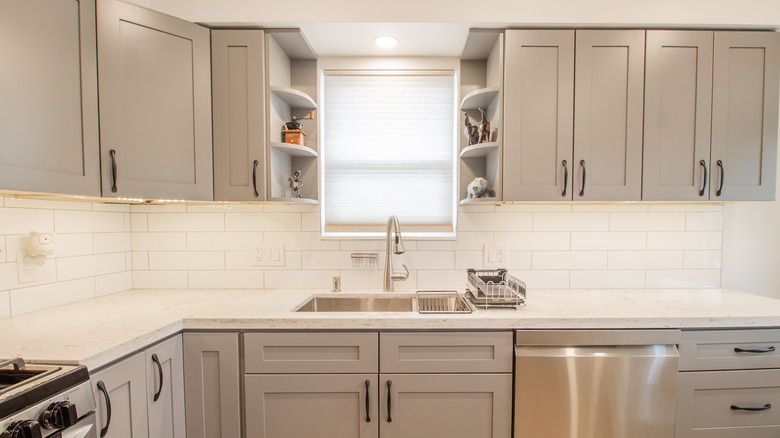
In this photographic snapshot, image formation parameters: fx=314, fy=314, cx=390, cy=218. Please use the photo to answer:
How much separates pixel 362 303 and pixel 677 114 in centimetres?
184

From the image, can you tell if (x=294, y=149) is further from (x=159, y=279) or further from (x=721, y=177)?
(x=721, y=177)

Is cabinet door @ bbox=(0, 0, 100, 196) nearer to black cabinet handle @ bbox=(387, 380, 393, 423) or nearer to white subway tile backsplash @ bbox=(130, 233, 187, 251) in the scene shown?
white subway tile backsplash @ bbox=(130, 233, 187, 251)

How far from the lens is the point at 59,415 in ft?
2.52

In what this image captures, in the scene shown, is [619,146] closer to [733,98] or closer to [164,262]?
[733,98]

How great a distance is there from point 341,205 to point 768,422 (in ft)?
7.26

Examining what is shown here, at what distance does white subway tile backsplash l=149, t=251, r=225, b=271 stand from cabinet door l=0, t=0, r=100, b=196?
709 mm

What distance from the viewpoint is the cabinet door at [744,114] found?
1.52 m

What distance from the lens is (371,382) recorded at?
4.22 ft

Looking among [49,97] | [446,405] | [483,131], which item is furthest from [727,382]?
[49,97]

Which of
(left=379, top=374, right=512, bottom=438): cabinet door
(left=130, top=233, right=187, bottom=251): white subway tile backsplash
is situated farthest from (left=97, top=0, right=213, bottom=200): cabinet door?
(left=379, top=374, right=512, bottom=438): cabinet door

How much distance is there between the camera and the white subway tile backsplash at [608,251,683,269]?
185cm

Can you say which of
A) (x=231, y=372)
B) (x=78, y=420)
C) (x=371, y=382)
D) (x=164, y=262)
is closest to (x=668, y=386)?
(x=371, y=382)

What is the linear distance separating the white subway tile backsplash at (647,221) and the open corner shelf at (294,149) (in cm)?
177

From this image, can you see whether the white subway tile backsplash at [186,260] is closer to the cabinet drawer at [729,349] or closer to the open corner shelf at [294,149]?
the open corner shelf at [294,149]
